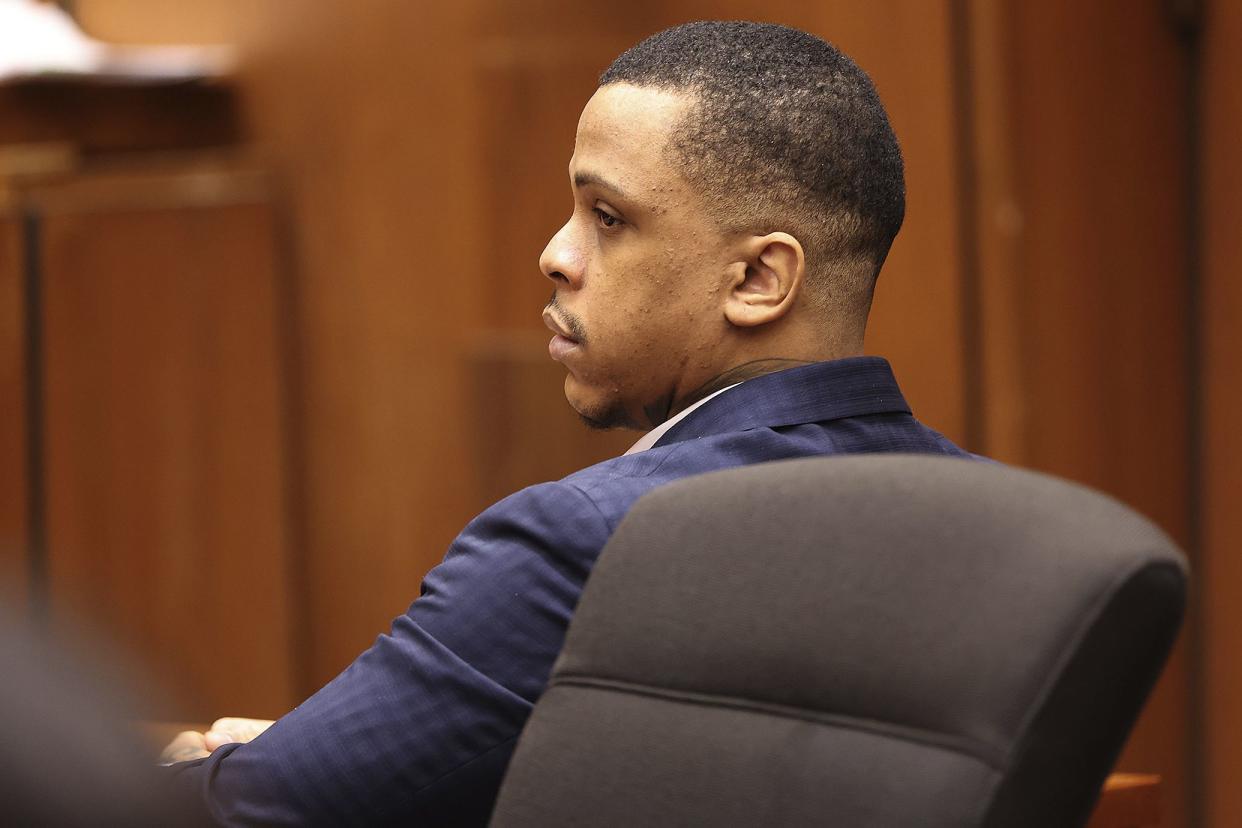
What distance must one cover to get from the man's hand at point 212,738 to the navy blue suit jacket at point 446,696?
0.10 ft

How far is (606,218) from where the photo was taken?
97 cm

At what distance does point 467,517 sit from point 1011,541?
2023 mm

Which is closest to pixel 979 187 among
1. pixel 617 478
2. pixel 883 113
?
pixel 883 113

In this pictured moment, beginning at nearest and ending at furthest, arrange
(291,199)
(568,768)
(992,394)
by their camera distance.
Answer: (568,768), (992,394), (291,199)

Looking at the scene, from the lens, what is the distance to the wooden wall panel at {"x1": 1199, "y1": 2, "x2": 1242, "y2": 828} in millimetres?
1796

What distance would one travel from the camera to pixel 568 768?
674 millimetres

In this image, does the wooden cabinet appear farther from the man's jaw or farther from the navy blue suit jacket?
the navy blue suit jacket

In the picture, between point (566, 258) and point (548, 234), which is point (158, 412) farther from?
point (566, 258)

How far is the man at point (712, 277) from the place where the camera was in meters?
0.84

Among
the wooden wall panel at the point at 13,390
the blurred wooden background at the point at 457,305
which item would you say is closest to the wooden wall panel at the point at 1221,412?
the blurred wooden background at the point at 457,305

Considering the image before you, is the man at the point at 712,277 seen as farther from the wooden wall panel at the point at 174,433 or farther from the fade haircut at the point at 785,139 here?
the wooden wall panel at the point at 174,433

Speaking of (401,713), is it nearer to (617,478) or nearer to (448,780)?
(448,780)

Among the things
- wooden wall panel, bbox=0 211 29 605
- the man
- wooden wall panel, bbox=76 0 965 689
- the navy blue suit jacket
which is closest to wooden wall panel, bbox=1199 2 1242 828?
wooden wall panel, bbox=76 0 965 689

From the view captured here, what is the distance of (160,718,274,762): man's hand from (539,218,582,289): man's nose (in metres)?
0.31
